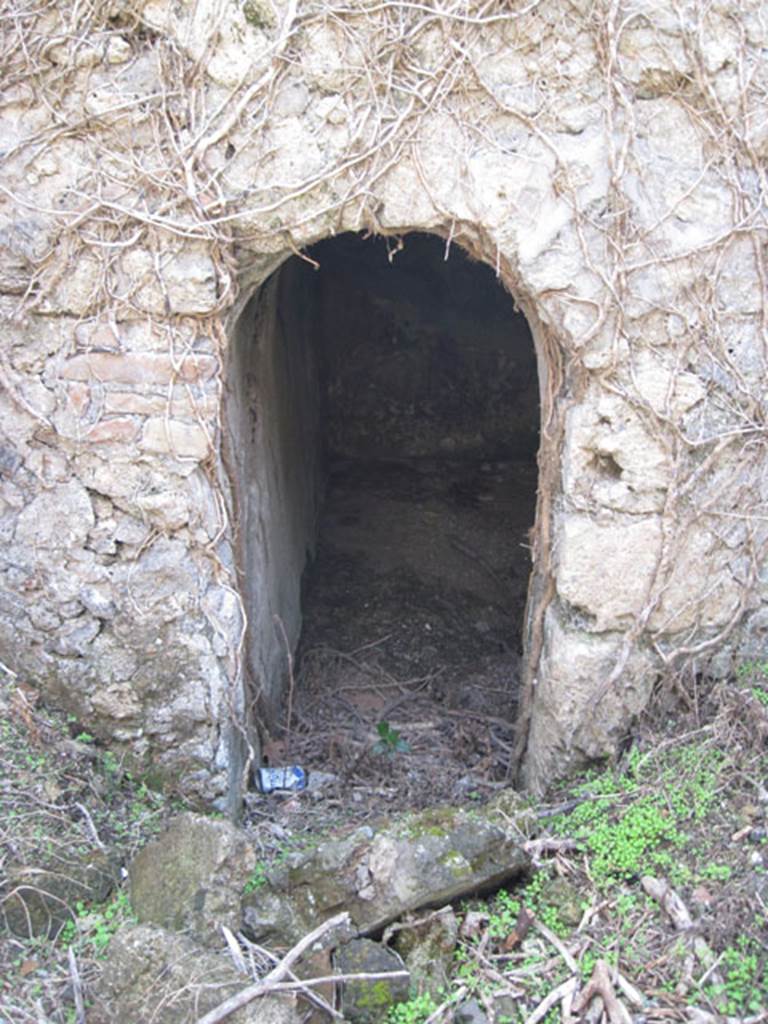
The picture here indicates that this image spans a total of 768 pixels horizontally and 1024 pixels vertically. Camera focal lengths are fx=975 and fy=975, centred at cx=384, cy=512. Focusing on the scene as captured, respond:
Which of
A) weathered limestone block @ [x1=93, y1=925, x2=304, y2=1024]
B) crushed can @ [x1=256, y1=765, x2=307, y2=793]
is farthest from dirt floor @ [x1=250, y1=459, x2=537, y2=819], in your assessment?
weathered limestone block @ [x1=93, y1=925, x2=304, y2=1024]

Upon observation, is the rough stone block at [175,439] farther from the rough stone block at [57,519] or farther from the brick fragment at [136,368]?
the rough stone block at [57,519]

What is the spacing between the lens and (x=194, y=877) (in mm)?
2805

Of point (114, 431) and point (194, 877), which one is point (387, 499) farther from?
point (194, 877)

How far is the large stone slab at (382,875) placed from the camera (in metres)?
2.79

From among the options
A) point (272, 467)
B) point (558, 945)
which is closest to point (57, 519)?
point (272, 467)

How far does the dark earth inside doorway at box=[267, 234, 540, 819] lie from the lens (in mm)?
4227

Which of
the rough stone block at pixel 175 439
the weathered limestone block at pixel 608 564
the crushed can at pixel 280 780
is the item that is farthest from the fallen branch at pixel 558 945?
the rough stone block at pixel 175 439

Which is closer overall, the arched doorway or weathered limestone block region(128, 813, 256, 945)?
weathered limestone block region(128, 813, 256, 945)

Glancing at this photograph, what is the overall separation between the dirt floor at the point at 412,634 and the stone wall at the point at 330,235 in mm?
764

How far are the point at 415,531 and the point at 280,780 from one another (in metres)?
2.48

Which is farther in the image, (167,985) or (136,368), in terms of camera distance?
(136,368)

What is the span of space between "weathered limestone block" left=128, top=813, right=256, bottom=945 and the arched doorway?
0.96 meters

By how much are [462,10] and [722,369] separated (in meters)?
1.33

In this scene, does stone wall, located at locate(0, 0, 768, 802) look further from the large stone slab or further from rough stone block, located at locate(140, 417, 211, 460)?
the large stone slab
